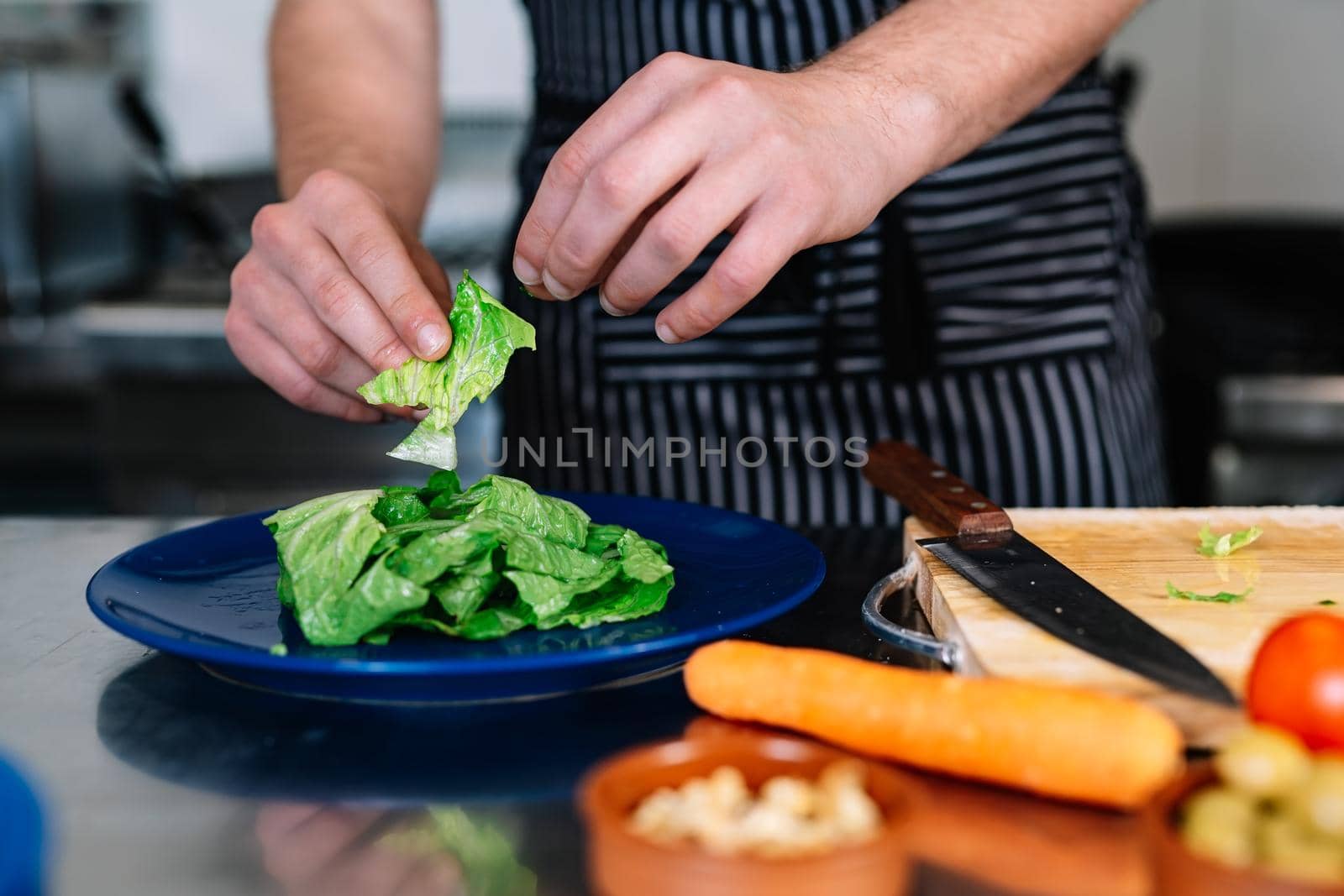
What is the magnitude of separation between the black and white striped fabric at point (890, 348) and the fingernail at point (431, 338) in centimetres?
51

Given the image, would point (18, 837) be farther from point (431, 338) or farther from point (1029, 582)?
point (1029, 582)

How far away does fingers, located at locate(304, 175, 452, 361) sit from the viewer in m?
1.07

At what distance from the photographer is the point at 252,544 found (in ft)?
3.76

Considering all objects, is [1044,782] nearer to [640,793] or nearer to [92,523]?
[640,793]

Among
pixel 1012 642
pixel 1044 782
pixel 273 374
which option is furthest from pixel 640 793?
pixel 273 374

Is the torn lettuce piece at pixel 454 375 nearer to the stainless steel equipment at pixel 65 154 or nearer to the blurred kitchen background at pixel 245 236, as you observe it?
the blurred kitchen background at pixel 245 236

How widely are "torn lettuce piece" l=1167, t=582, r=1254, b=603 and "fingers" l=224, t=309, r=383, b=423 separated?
747 mm

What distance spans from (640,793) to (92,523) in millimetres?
1025

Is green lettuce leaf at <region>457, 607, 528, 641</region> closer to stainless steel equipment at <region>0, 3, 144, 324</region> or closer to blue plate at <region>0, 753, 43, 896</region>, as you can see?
blue plate at <region>0, 753, 43, 896</region>

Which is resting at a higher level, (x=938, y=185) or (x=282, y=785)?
(x=938, y=185)

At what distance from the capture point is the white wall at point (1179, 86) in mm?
3129

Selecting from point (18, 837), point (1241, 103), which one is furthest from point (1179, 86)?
point (18, 837)

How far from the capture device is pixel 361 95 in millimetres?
1558

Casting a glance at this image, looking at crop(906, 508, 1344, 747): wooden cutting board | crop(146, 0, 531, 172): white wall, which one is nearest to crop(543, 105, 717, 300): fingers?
crop(906, 508, 1344, 747): wooden cutting board
